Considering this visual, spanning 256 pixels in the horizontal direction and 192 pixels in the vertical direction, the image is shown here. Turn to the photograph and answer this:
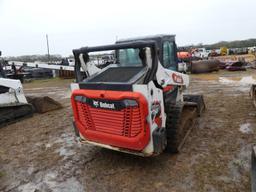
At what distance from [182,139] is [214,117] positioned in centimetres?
212

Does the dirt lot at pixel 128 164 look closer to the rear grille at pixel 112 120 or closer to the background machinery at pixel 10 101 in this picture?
the rear grille at pixel 112 120

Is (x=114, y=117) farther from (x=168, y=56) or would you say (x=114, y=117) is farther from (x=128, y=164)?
(x=168, y=56)

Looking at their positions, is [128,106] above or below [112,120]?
above

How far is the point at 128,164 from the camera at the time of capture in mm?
4266

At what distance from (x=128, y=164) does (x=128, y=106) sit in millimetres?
1254

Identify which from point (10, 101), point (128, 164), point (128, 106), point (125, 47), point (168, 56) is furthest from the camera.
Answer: point (10, 101)

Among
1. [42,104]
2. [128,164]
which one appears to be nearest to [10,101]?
[42,104]

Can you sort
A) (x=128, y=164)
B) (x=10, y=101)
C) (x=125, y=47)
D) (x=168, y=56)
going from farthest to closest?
1. (x=10, y=101)
2. (x=168, y=56)
3. (x=128, y=164)
4. (x=125, y=47)

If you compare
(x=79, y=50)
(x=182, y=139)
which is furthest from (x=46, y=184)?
Result: (x=182, y=139)

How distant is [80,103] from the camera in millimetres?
4086

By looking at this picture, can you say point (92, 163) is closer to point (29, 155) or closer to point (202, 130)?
point (29, 155)

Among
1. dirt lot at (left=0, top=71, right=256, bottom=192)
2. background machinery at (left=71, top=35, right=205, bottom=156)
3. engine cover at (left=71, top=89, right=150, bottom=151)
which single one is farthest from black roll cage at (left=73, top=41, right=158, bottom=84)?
dirt lot at (left=0, top=71, right=256, bottom=192)

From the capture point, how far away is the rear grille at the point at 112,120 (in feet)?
11.6

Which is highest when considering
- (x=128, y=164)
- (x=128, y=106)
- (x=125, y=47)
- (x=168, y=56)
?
(x=125, y=47)
